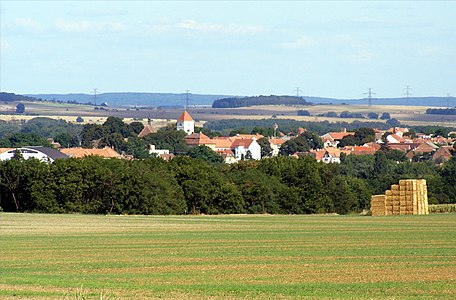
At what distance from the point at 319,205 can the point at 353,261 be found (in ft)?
220

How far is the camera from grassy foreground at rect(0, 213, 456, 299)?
98.6ft

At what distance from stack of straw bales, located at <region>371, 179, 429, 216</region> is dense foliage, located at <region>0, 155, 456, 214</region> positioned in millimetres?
24304

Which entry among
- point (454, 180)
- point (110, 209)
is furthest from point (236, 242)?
point (454, 180)

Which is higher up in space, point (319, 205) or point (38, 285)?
point (38, 285)

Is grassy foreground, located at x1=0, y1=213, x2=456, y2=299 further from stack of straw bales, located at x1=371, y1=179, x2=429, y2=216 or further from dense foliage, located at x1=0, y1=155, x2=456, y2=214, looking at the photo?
dense foliage, located at x1=0, y1=155, x2=456, y2=214

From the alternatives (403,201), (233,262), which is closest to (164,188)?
(403,201)

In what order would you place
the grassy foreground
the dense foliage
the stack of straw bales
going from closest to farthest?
the grassy foreground
the stack of straw bales
the dense foliage

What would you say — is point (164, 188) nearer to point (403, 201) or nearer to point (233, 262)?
point (403, 201)

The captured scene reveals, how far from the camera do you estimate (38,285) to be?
1249 inches

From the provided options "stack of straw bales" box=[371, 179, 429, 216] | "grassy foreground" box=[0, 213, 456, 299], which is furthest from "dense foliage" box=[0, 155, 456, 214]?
"grassy foreground" box=[0, 213, 456, 299]

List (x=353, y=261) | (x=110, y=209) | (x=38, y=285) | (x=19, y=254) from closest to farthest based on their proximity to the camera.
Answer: (x=38, y=285), (x=353, y=261), (x=19, y=254), (x=110, y=209)

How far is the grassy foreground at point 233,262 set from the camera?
3006 centimetres

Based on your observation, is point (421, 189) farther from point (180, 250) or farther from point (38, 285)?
point (38, 285)

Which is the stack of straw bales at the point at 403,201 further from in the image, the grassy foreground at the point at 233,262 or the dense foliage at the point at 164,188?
the dense foliage at the point at 164,188
